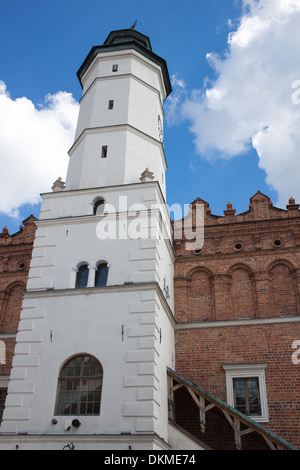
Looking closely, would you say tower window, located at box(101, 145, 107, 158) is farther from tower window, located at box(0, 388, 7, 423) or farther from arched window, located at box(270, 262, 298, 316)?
tower window, located at box(0, 388, 7, 423)

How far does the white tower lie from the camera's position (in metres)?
12.6

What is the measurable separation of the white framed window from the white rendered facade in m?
2.15

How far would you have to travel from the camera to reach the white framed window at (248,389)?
604 inches

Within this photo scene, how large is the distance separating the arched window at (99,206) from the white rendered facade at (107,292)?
16 cm

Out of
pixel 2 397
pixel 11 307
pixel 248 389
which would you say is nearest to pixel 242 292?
pixel 248 389

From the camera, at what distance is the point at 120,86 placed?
19.3 metres

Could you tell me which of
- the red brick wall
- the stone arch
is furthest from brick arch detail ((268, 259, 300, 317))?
the red brick wall
